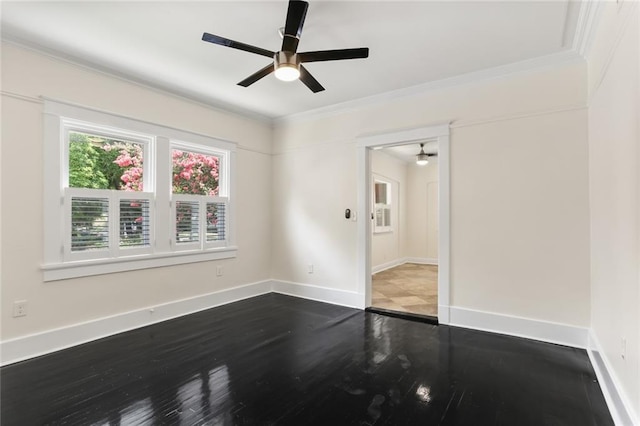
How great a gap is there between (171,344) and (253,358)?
0.90m

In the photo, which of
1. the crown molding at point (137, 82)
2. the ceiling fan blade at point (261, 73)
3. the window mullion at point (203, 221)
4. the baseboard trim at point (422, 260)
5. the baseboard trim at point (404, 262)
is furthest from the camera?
the baseboard trim at point (422, 260)

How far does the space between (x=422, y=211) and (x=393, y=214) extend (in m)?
0.94

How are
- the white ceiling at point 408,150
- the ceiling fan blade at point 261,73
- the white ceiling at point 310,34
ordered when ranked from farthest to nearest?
the white ceiling at point 408,150 < the ceiling fan blade at point 261,73 < the white ceiling at point 310,34

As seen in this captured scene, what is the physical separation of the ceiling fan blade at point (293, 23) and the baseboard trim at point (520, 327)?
312cm

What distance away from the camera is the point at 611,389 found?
79.5 inches

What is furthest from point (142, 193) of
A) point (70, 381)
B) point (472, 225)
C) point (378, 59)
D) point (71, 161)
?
point (472, 225)

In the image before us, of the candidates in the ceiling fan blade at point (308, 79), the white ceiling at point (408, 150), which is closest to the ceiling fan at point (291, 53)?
the ceiling fan blade at point (308, 79)

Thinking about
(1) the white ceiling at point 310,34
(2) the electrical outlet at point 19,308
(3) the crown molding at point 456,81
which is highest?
(1) the white ceiling at point 310,34

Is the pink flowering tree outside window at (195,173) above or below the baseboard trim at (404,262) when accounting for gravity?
above

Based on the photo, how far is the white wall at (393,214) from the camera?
6629mm

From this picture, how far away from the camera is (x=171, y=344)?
9.85 ft

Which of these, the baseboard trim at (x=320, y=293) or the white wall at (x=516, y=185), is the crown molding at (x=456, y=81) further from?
the baseboard trim at (x=320, y=293)

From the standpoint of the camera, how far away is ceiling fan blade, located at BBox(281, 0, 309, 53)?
197 centimetres

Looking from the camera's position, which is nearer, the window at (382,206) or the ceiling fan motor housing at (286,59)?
the ceiling fan motor housing at (286,59)
